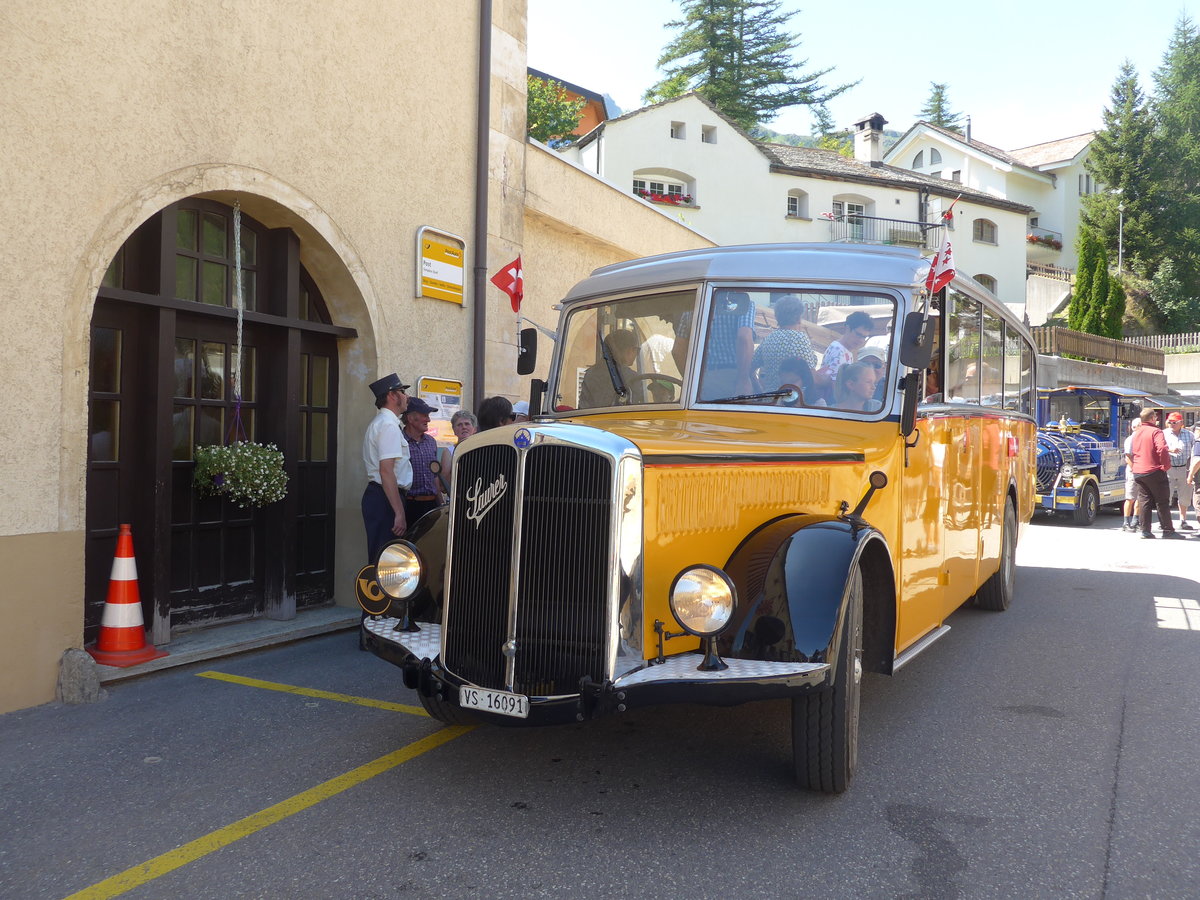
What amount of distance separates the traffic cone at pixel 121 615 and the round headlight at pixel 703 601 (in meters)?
3.54

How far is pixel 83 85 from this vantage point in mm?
5102

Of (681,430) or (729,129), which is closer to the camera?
(681,430)

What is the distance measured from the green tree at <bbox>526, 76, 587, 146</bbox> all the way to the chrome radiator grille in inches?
1022

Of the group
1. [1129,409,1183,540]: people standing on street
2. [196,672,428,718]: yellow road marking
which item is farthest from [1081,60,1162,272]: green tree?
[196,672,428,718]: yellow road marking

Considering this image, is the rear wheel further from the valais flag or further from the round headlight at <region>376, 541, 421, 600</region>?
the round headlight at <region>376, 541, 421, 600</region>

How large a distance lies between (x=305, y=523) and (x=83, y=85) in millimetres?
3284

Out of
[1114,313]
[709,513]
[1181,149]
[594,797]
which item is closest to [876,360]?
[709,513]

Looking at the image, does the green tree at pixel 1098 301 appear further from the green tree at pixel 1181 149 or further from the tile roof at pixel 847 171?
the green tree at pixel 1181 149

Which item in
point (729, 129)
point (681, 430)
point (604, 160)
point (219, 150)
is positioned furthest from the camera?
point (729, 129)

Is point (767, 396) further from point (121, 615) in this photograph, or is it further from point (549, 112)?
point (549, 112)

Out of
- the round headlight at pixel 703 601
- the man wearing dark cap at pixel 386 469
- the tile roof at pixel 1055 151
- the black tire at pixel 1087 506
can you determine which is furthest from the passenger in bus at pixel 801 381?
the tile roof at pixel 1055 151

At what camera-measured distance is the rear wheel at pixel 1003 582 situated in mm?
7629

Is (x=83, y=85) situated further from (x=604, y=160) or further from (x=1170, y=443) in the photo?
(x=604, y=160)

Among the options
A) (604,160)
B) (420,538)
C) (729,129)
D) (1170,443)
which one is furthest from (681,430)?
(729,129)
